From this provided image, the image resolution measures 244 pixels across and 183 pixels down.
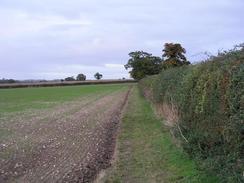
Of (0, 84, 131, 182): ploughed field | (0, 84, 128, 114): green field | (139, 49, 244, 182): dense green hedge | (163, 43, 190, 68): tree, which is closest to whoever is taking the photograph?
(139, 49, 244, 182): dense green hedge

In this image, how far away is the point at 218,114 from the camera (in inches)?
347

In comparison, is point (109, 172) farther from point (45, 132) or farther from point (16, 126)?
point (16, 126)

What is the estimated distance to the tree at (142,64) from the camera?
12900 centimetres

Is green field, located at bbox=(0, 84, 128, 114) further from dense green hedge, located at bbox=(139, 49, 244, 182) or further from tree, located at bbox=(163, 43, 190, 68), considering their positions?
dense green hedge, located at bbox=(139, 49, 244, 182)

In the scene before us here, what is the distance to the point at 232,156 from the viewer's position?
7992 mm

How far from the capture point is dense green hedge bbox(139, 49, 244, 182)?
7.50m

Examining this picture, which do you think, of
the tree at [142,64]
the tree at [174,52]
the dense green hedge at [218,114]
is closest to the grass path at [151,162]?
the dense green hedge at [218,114]

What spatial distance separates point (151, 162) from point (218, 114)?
3623mm

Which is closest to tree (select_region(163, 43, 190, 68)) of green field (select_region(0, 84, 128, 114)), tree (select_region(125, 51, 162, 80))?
green field (select_region(0, 84, 128, 114))

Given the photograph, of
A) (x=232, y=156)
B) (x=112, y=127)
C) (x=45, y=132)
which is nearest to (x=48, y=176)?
(x=232, y=156)

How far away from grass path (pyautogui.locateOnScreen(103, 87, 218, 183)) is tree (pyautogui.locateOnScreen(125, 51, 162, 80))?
110 metres

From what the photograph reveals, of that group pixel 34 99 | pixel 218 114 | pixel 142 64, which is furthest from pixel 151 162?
pixel 142 64

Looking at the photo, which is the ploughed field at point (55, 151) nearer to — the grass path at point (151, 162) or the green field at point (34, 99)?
the grass path at point (151, 162)

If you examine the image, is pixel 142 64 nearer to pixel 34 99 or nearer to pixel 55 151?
pixel 34 99
